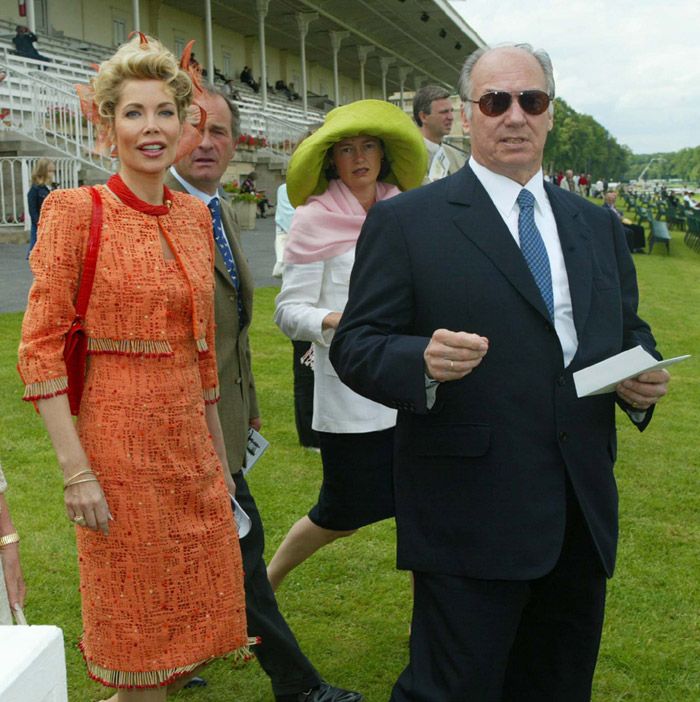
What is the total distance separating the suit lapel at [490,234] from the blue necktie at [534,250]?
51mm

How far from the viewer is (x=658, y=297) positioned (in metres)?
16.1

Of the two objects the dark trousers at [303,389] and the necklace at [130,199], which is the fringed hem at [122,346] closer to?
the necklace at [130,199]

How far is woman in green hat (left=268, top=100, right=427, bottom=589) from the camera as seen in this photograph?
3566 millimetres

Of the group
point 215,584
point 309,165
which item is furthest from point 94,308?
point 309,165

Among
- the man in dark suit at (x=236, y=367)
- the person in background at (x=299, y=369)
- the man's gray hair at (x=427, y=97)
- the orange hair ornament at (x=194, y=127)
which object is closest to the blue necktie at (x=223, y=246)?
the man in dark suit at (x=236, y=367)

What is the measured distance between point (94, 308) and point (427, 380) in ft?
2.79

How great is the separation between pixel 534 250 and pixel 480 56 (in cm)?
57

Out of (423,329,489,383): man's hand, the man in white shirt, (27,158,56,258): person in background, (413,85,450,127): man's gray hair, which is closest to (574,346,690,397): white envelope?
(423,329,489,383): man's hand

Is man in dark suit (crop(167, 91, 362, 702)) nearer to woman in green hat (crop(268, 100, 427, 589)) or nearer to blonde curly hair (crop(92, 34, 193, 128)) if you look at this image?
woman in green hat (crop(268, 100, 427, 589))

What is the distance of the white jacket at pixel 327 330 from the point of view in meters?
3.55

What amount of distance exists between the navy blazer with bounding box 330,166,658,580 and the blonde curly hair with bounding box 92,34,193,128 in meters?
0.68

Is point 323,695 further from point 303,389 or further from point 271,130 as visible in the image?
point 271,130

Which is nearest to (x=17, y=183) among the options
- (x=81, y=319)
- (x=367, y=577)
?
(x=367, y=577)

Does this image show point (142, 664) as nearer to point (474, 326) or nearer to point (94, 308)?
point (94, 308)
